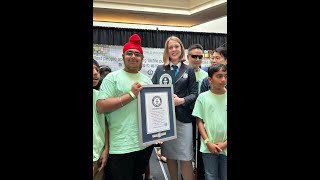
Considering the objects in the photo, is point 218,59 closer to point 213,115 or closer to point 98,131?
point 213,115

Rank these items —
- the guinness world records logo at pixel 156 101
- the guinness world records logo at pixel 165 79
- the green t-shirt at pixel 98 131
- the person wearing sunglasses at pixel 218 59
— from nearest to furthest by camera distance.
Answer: the green t-shirt at pixel 98 131, the guinness world records logo at pixel 156 101, the guinness world records logo at pixel 165 79, the person wearing sunglasses at pixel 218 59

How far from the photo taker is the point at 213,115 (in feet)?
6.16

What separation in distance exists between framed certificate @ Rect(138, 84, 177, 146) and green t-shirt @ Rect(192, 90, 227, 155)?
0.67 ft

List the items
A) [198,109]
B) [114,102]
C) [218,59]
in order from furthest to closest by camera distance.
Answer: [218,59] < [198,109] < [114,102]

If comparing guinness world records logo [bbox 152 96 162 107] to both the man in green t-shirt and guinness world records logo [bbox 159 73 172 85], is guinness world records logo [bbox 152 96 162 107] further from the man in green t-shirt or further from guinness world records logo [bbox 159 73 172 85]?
guinness world records logo [bbox 159 73 172 85]

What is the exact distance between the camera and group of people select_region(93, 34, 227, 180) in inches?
66.1

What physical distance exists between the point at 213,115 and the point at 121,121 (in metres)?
0.61

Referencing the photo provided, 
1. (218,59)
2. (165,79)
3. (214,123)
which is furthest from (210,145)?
(218,59)

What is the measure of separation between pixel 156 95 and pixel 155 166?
5.70 ft

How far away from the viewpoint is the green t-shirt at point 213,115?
1.85 m

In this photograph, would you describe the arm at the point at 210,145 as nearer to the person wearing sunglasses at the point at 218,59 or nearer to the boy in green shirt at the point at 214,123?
the boy in green shirt at the point at 214,123

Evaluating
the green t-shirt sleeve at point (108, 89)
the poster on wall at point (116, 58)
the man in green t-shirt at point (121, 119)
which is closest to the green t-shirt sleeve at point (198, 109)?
the man in green t-shirt at point (121, 119)
